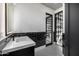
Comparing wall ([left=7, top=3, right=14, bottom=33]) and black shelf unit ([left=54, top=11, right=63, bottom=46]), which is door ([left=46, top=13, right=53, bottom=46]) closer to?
black shelf unit ([left=54, top=11, right=63, bottom=46])

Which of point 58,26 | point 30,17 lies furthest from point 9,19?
point 58,26

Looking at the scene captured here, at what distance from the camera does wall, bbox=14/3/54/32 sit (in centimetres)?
106

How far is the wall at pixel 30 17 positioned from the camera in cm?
106

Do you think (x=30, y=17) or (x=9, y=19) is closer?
(x=30, y=17)

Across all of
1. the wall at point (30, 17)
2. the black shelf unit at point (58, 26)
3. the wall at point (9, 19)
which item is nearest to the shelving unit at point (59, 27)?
the black shelf unit at point (58, 26)

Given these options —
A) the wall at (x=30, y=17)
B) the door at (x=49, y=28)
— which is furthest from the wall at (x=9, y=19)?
the door at (x=49, y=28)

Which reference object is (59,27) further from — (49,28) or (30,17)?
(30,17)

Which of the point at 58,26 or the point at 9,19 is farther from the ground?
the point at 9,19

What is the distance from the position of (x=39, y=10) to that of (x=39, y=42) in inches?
22.1

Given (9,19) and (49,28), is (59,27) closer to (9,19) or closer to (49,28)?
(49,28)

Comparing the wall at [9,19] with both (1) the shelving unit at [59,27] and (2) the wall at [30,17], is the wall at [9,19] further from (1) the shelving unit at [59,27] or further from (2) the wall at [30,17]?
(1) the shelving unit at [59,27]

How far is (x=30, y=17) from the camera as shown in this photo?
111 cm

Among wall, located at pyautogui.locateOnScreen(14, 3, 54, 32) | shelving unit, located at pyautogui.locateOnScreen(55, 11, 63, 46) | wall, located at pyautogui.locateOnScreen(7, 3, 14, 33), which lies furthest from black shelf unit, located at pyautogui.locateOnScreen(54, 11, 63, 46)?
wall, located at pyautogui.locateOnScreen(7, 3, 14, 33)

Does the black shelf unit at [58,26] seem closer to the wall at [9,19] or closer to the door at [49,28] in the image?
the door at [49,28]
